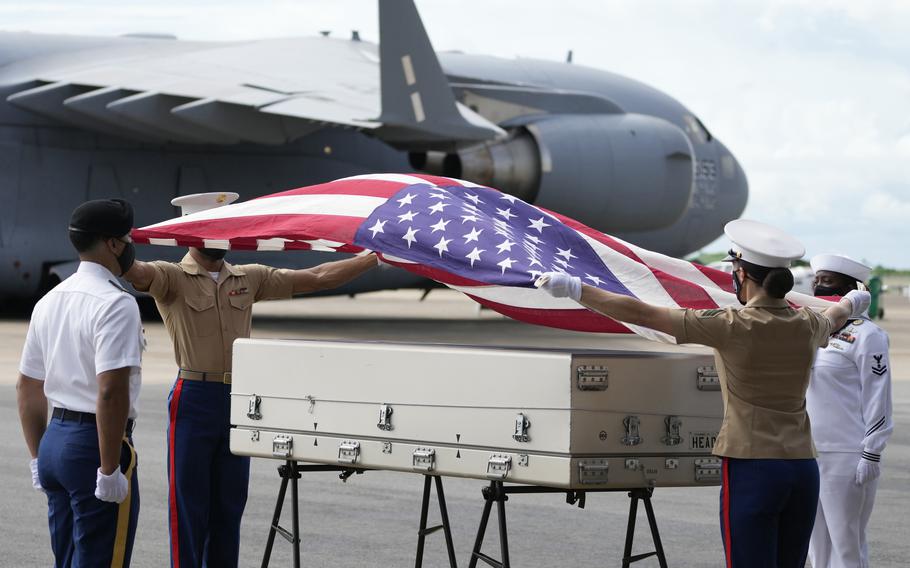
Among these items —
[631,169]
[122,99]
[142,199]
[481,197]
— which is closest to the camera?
[481,197]

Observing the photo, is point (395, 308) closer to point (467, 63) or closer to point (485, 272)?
point (467, 63)

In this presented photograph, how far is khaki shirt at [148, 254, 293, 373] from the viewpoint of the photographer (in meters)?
6.45

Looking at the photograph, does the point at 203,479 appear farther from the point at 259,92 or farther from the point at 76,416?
the point at 259,92

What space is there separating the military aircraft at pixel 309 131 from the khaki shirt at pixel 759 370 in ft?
46.9

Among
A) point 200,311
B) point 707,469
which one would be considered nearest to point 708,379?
point 707,469

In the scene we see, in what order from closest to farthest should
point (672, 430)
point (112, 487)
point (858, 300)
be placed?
1. point (112, 487)
2. point (672, 430)
3. point (858, 300)

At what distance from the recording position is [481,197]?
6.42 m

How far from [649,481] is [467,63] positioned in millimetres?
20960

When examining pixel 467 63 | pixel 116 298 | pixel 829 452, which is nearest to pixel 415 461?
pixel 116 298

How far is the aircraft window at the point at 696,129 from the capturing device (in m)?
27.8

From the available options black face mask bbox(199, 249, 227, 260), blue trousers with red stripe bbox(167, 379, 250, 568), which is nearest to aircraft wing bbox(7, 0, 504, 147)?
black face mask bbox(199, 249, 227, 260)

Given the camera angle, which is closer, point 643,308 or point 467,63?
point 643,308

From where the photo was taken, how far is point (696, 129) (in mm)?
27969

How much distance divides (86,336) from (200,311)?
4.56 feet
